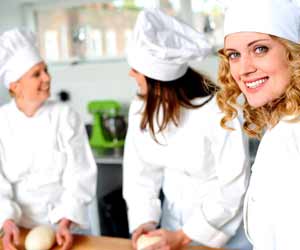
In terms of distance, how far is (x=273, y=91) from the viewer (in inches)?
33.5

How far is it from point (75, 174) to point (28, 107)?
0.30 meters

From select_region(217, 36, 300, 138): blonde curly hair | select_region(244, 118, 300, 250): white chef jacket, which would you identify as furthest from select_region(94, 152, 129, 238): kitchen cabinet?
select_region(244, 118, 300, 250): white chef jacket

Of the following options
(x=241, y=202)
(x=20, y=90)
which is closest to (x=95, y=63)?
(x=20, y=90)

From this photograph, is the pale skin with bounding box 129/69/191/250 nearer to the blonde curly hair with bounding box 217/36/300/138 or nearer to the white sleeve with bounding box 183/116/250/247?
the white sleeve with bounding box 183/116/250/247

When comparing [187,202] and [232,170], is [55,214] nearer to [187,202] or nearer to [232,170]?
[187,202]

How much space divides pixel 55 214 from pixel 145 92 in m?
0.53

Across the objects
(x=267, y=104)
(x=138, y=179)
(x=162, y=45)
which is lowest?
(x=138, y=179)

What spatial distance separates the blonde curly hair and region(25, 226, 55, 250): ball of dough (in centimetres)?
64

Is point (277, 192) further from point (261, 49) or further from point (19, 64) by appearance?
point (19, 64)

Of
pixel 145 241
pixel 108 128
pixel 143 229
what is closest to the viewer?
pixel 145 241

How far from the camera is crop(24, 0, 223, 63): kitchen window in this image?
279 cm

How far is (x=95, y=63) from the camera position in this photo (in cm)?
308

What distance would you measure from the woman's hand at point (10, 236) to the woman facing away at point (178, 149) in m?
0.37

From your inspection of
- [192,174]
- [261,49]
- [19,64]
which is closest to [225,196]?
[192,174]
